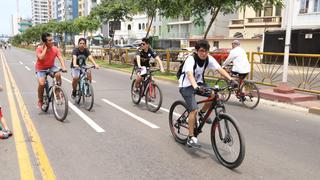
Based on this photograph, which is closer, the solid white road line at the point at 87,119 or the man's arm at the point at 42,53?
the solid white road line at the point at 87,119

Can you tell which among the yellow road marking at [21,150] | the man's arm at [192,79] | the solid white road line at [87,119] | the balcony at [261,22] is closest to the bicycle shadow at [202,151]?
the man's arm at [192,79]

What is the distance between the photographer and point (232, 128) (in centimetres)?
517

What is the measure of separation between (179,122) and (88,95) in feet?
12.5

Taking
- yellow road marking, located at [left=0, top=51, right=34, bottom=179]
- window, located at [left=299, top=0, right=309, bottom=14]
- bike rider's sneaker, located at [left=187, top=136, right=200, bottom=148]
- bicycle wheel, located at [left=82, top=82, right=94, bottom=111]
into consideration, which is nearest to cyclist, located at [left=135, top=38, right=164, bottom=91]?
bicycle wheel, located at [left=82, top=82, right=94, bottom=111]

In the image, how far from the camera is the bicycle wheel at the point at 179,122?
6328 mm

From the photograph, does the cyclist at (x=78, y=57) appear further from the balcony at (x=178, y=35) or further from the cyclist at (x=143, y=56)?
the balcony at (x=178, y=35)

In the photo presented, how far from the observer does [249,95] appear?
10.4m

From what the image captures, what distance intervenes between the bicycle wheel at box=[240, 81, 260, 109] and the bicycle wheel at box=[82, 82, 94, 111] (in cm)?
406

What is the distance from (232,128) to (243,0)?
39.1 ft

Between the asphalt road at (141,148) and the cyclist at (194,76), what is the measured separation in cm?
→ 53

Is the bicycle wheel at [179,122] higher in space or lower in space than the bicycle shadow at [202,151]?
higher

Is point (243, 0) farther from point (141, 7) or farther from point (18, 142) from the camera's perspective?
point (18, 142)

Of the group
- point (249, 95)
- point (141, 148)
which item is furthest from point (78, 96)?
point (249, 95)

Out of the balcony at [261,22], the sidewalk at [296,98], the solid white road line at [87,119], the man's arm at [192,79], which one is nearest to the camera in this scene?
the man's arm at [192,79]
